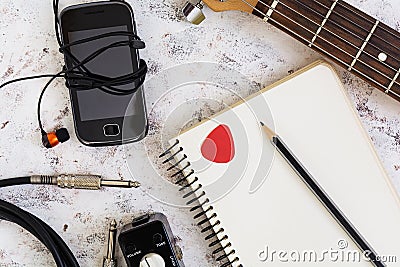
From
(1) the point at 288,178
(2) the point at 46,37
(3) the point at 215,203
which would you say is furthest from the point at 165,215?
(2) the point at 46,37

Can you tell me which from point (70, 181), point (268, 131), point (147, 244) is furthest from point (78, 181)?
point (268, 131)

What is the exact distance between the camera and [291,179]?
1.04m

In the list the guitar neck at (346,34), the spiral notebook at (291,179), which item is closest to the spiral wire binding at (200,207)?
the spiral notebook at (291,179)

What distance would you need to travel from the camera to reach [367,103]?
3.50 ft

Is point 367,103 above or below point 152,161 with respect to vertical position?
above

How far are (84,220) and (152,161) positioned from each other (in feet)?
0.40

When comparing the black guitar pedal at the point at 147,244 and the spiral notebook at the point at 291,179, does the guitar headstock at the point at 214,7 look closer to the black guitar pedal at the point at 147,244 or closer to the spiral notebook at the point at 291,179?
the spiral notebook at the point at 291,179

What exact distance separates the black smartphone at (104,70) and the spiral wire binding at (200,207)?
55 mm

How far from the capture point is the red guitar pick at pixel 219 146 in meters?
1.05

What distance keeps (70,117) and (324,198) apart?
1.17 feet

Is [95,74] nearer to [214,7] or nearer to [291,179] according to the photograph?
[214,7]

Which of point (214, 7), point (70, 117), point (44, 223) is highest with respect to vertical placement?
point (214, 7)

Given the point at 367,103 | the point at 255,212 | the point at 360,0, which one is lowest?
the point at 255,212

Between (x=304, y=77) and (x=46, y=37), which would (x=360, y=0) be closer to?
(x=304, y=77)
